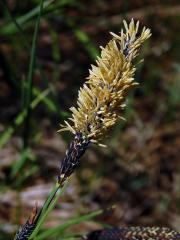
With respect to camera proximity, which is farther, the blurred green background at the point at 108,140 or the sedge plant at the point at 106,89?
the blurred green background at the point at 108,140

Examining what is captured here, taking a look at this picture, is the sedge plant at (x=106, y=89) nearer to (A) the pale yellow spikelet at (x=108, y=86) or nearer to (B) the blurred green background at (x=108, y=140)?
(A) the pale yellow spikelet at (x=108, y=86)

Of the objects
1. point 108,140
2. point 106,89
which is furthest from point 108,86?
point 108,140

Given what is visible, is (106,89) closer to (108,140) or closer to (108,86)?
(108,86)

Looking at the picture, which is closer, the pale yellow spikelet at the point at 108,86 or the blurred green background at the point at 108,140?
the pale yellow spikelet at the point at 108,86

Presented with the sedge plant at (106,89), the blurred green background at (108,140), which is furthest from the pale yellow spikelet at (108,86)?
the blurred green background at (108,140)

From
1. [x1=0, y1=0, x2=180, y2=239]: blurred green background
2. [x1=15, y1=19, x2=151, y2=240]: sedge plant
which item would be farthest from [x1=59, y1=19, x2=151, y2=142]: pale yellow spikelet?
[x1=0, y1=0, x2=180, y2=239]: blurred green background

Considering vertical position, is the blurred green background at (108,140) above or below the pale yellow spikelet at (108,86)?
above
